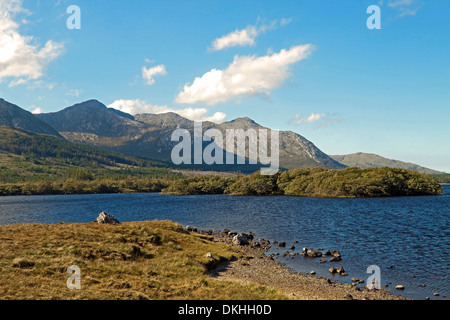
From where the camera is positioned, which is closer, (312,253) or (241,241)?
(312,253)

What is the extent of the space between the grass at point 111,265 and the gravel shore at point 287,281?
8.05 ft

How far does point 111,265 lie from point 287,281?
19.8 meters

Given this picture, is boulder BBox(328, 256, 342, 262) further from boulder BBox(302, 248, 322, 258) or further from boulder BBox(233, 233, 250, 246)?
Result: boulder BBox(233, 233, 250, 246)

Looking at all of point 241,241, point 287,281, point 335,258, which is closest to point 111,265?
point 287,281

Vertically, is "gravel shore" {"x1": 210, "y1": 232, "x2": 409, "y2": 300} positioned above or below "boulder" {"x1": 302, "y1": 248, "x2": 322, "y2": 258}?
above

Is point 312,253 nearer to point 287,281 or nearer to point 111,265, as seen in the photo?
point 287,281

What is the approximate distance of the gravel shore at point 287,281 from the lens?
31.2m

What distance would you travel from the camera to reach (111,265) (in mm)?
34688

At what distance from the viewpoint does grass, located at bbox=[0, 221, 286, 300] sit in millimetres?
25906

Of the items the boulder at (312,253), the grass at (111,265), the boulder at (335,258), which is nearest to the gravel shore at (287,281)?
the grass at (111,265)

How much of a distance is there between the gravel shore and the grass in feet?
8.05

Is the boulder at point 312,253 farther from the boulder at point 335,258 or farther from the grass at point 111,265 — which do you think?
the grass at point 111,265

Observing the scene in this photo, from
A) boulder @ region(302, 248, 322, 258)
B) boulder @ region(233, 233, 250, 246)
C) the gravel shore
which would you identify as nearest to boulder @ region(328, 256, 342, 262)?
boulder @ region(302, 248, 322, 258)
